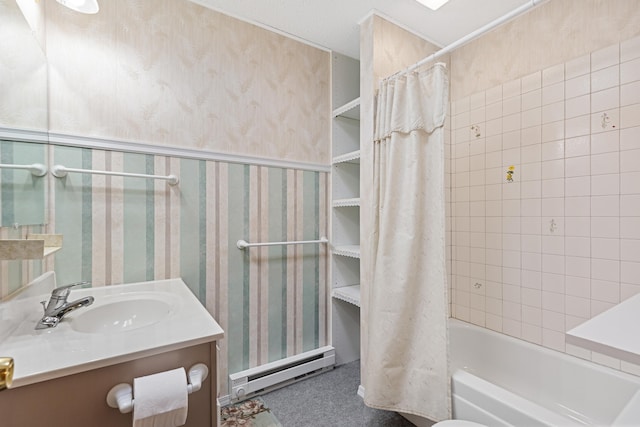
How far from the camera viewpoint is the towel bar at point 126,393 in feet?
2.70

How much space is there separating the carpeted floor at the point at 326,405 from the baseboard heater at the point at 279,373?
4 centimetres

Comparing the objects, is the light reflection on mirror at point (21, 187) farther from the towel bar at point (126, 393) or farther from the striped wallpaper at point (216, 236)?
the towel bar at point (126, 393)

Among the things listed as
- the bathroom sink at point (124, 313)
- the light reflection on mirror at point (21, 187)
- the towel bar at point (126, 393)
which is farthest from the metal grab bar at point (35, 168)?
the towel bar at point (126, 393)

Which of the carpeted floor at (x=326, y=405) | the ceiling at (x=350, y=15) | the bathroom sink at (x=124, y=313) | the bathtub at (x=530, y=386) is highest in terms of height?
the ceiling at (x=350, y=15)

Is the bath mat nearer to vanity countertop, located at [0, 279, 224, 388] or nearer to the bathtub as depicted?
vanity countertop, located at [0, 279, 224, 388]

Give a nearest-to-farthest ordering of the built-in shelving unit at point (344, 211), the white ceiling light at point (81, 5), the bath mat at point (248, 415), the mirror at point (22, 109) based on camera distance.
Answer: the mirror at point (22, 109)
the white ceiling light at point (81, 5)
the bath mat at point (248, 415)
the built-in shelving unit at point (344, 211)

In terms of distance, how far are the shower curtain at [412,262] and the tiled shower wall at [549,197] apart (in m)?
0.75

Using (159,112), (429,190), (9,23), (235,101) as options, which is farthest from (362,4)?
(9,23)

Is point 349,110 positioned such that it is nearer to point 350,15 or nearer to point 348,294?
point 350,15

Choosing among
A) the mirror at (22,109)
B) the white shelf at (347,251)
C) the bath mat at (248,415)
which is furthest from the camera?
the white shelf at (347,251)

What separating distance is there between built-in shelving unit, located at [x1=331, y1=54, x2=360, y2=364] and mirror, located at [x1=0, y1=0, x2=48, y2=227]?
5.25 ft

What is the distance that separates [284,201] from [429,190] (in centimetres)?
94

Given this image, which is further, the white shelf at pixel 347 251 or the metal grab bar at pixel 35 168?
the white shelf at pixel 347 251

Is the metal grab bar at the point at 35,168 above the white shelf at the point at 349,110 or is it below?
below
